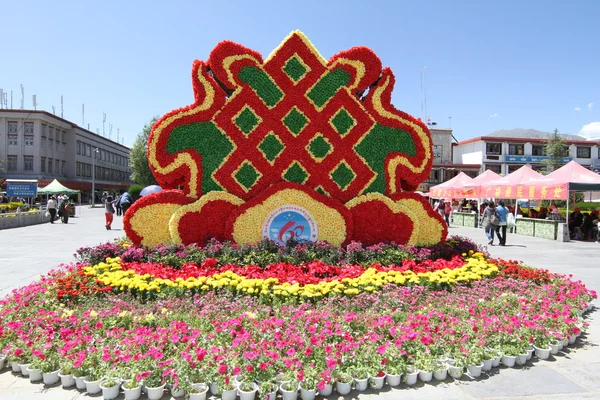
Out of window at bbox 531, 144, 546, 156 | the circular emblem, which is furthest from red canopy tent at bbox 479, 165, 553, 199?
window at bbox 531, 144, 546, 156

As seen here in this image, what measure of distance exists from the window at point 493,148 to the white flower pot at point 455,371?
43504 millimetres

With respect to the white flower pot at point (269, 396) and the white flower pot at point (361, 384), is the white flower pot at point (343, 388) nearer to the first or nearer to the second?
the white flower pot at point (361, 384)

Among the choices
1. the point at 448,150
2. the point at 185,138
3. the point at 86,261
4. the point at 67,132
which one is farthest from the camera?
the point at 67,132

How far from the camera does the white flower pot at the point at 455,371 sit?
401cm

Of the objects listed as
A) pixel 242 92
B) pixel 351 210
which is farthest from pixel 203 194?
pixel 351 210

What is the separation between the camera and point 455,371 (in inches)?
158

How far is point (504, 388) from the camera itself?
12.7 ft

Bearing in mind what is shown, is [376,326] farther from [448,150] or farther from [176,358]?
[448,150]

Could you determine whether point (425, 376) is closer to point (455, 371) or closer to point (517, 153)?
point (455, 371)

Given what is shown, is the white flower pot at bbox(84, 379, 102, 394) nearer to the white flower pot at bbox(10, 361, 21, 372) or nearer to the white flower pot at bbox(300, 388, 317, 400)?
the white flower pot at bbox(10, 361, 21, 372)

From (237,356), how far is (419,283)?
3414mm

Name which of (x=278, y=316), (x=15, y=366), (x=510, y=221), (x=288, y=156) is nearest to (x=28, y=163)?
(x=288, y=156)

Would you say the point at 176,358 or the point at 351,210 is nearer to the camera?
the point at 176,358

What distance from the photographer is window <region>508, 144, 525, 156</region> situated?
4401 centimetres
